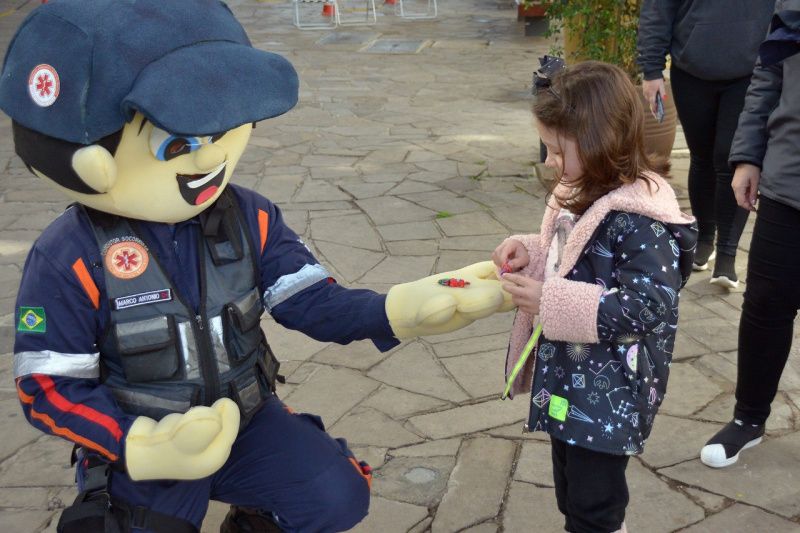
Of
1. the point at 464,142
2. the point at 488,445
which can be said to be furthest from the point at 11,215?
the point at 488,445

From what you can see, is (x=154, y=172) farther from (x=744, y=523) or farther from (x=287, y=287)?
(x=744, y=523)

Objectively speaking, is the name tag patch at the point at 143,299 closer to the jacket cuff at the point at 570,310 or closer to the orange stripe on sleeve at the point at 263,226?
the orange stripe on sleeve at the point at 263,226

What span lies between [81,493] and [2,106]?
90 centimetres

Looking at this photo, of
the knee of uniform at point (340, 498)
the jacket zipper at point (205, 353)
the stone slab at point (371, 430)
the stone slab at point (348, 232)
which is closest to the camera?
the jacket zipper at point (205, 353)

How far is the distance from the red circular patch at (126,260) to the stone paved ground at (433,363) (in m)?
1.04

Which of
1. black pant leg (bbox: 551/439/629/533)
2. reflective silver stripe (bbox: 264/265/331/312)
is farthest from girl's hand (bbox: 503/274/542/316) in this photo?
reflective silver stripe (bbox: 264/265/331/312)

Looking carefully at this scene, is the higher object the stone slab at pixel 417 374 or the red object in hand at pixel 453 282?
the red object in hand at pixel 453 282

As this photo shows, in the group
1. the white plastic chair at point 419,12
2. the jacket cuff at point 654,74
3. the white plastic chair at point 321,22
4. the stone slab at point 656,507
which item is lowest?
the white plastic chair at point 419,12

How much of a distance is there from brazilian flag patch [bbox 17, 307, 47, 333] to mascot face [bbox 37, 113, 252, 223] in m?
0.26

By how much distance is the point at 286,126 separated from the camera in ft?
25.8

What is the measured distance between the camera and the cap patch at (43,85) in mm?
2020

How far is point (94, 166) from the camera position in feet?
6.73

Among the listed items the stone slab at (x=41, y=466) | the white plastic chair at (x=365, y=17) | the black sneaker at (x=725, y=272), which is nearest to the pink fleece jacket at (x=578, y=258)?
the stone slab at (x=41, y=466)

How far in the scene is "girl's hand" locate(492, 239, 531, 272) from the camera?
2.41 meters
